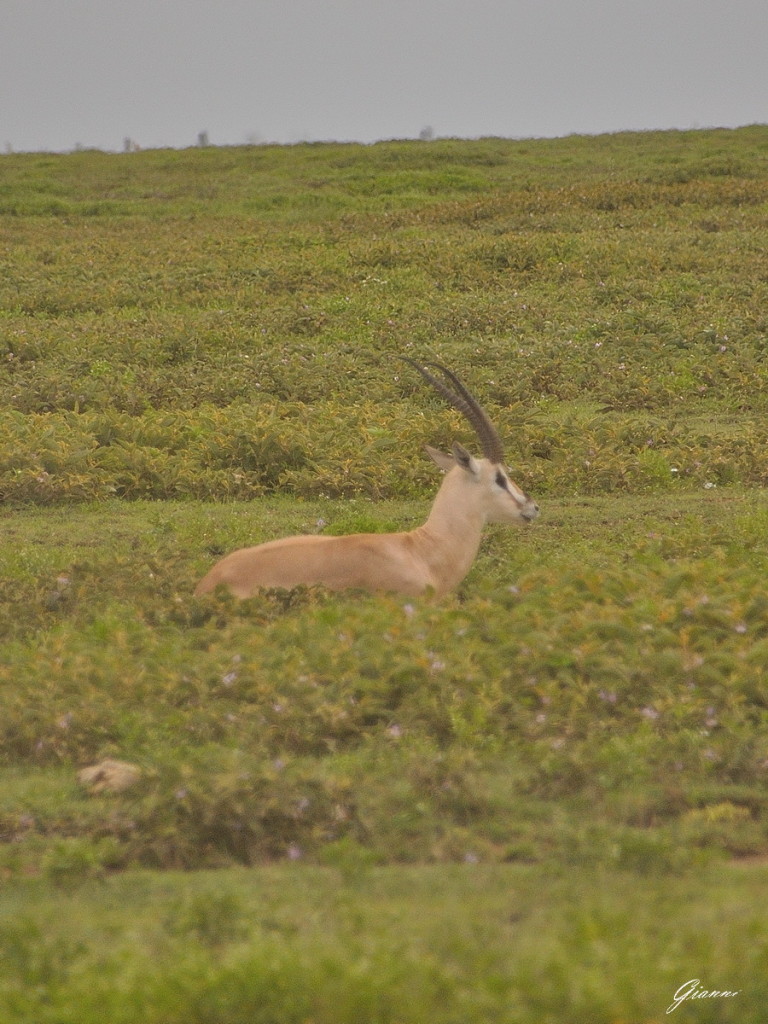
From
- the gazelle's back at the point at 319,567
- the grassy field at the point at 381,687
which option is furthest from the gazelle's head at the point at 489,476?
the gazelle's back at the point at 319,567

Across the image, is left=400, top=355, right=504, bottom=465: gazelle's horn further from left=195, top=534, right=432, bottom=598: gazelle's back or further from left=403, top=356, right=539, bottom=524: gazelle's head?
left=195, top=534, right=432, bottom=598: gazelle's back

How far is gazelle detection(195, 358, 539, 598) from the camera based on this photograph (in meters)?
7.18

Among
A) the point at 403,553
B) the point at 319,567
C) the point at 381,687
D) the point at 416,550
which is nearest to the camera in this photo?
the point at 381,687

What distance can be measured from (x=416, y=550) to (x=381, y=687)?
2277 millimetres

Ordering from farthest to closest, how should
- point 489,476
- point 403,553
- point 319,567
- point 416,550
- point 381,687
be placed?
point 489,476 → point 416,550 → point 403,553 → point 319,567 → point 381,687

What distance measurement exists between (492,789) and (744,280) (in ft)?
44.0

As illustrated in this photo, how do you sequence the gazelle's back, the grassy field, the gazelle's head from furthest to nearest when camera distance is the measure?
the gazelle's head, the gazelle's back, the grassy field

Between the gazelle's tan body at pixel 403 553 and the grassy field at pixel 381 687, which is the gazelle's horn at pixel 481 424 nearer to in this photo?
the gazelle's tan body at pixel 403 553

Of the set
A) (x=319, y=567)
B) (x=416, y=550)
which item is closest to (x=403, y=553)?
(x=416, y=550)

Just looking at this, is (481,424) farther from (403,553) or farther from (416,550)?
(403,553)

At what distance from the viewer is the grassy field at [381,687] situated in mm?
3475

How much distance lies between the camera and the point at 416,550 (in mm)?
7582

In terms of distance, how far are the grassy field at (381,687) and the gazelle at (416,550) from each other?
0.71 feet

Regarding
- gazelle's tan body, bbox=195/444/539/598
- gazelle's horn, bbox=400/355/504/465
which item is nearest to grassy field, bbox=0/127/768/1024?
gazelle's tan body, bbox=195/444/539/598
